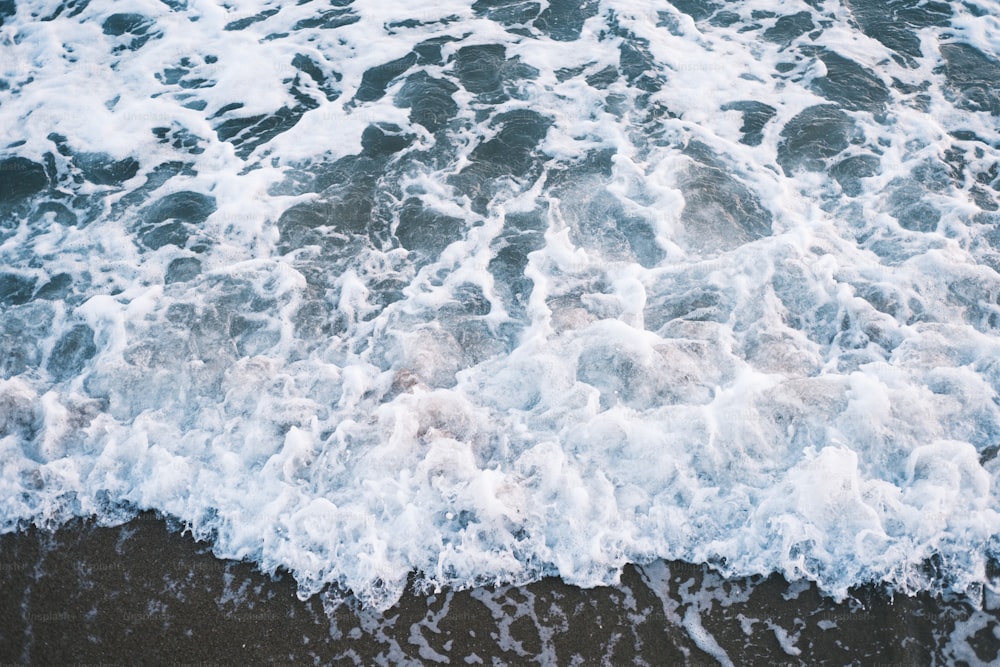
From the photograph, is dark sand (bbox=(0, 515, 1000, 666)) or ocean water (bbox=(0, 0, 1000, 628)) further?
ocean water (bbox=(0, 0, 1000, 628))

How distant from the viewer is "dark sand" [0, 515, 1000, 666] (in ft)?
15.2

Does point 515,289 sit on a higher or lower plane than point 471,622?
higher

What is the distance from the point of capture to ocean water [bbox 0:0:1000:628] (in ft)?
17.3

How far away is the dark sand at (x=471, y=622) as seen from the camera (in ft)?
15.2

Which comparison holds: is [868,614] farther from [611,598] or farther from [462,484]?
[462,484]

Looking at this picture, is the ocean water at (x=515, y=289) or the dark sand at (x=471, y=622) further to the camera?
the ocean water at (x=515, y=289)

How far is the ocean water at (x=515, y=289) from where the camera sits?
5.28 m

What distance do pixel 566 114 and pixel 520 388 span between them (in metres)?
4.50

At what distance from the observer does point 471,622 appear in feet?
15.8

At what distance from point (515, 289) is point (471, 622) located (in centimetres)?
327

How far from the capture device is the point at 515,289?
284 inches

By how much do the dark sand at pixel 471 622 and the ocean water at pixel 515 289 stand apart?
0.15 meters

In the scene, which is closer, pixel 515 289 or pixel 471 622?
pixel 471 622

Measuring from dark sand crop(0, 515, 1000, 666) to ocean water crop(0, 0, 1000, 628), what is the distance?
0.49 feet
